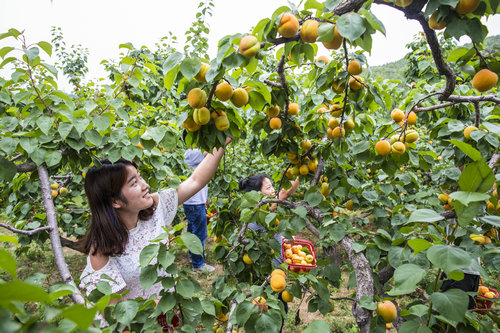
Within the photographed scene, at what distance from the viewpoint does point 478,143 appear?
4.82ft

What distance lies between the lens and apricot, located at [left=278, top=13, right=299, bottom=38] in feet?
3.01

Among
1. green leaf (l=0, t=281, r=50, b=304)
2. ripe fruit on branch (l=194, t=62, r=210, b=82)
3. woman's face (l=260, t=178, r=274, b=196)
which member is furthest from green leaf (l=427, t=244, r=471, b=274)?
woman's face (l=260, t=178, r=274, b=196)

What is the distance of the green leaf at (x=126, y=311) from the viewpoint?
0.94 m

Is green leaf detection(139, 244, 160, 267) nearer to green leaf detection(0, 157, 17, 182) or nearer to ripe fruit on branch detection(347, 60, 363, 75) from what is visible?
green leaf detection(0, 157, 17, 182)

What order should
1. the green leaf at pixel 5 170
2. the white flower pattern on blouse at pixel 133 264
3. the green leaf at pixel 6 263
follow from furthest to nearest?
the white flower pattern on blouse at pixel 133 264
the green leaf at pixel 5 170
the green leaf at pixel 6 263

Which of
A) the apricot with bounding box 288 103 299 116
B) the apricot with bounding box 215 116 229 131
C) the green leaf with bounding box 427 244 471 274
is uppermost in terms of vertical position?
the apricot with bounding box 215 116 229 131

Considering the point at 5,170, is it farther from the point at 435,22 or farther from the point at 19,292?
the point at 435,22

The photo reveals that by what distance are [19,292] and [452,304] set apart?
3.50 ft

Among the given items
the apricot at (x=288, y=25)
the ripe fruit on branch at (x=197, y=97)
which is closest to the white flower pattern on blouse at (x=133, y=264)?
the ripe fruit on branch at (x=197, y=97)

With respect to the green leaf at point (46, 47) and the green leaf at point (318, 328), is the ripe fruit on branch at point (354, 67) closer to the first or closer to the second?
the green leaf at point (318, 328)

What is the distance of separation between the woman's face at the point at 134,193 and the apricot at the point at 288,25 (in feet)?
4.47

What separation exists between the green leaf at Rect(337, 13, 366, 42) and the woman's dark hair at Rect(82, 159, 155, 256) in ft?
5.09

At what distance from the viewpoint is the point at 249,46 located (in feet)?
2.94

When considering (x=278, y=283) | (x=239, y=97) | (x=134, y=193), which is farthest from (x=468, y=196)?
(x=134, y=193)
